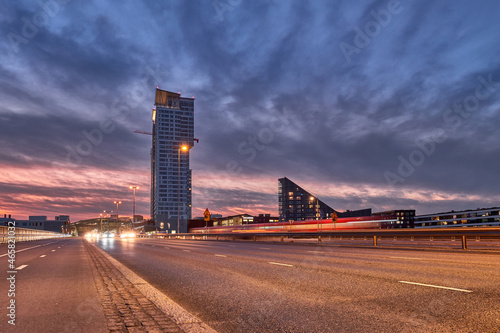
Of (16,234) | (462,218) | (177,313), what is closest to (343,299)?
(177,313)

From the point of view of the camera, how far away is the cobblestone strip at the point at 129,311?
4.65 metres

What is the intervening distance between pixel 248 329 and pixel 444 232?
63.2ft

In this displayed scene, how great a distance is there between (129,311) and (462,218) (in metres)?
177

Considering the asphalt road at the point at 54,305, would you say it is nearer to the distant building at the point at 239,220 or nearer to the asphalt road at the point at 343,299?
the asphalt road at the point at 343,299

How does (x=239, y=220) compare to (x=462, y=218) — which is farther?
(x=239, y=220)

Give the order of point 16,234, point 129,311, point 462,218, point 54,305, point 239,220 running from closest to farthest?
point 129,311 → point 54,305 → point 16,234 → point 462,218 → point 239,220

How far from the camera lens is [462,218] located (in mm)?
156750

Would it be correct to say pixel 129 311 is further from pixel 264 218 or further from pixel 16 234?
pixel 264 218

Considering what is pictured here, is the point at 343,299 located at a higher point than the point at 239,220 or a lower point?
higher

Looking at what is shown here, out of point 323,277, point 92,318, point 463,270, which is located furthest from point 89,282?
point 463,270

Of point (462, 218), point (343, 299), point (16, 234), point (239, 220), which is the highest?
point (343, 299)

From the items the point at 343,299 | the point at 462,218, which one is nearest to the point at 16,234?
the point at 343,299

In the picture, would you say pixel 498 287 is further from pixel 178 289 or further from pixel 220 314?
pixel 178 289

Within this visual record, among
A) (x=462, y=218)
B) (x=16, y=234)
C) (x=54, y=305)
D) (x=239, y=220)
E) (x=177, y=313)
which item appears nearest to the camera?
(x=177, y=313)
